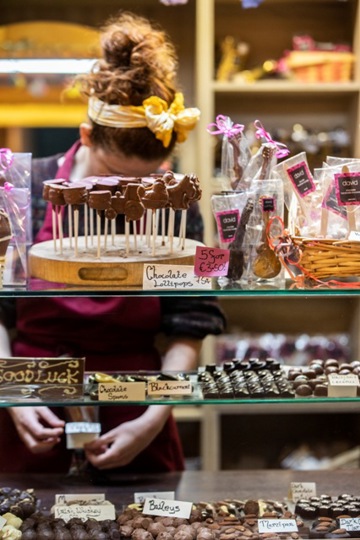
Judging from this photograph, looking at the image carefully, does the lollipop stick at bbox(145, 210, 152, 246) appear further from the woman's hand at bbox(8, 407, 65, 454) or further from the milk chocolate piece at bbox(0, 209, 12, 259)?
the woman's hand at bbox(8, 407, 65, 454)

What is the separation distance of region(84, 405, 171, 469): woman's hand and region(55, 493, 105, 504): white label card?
0.24 meters

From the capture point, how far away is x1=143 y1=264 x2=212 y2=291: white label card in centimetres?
170

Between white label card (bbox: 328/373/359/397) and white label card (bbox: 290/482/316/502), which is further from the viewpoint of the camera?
white label card (bbox: 290/482/316/502)

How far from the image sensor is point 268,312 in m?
4.01

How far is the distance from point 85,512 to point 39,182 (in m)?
0.98

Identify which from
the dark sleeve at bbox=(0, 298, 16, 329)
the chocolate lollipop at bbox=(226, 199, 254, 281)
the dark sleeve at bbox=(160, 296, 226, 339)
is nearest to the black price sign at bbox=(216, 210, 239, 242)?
the chocolate lollipop at bbox=(226, 199, 254, 281)

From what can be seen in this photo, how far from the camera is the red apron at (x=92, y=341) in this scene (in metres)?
2.17

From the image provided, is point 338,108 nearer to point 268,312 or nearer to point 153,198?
point 268,312

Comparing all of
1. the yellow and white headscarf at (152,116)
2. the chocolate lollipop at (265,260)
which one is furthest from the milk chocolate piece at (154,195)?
the yellow and white headscarf at (152,116)

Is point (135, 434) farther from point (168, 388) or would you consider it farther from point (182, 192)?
point (182, 192)

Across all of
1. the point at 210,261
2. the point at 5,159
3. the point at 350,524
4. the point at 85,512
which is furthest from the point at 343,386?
the point at 5,159

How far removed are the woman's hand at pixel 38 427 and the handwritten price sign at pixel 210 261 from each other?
0.65m

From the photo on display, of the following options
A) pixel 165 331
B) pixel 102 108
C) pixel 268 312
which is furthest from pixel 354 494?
pixel 268 312

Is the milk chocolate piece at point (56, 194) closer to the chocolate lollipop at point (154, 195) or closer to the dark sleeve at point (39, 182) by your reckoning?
the chocolate lollipop at point (154, 195)
